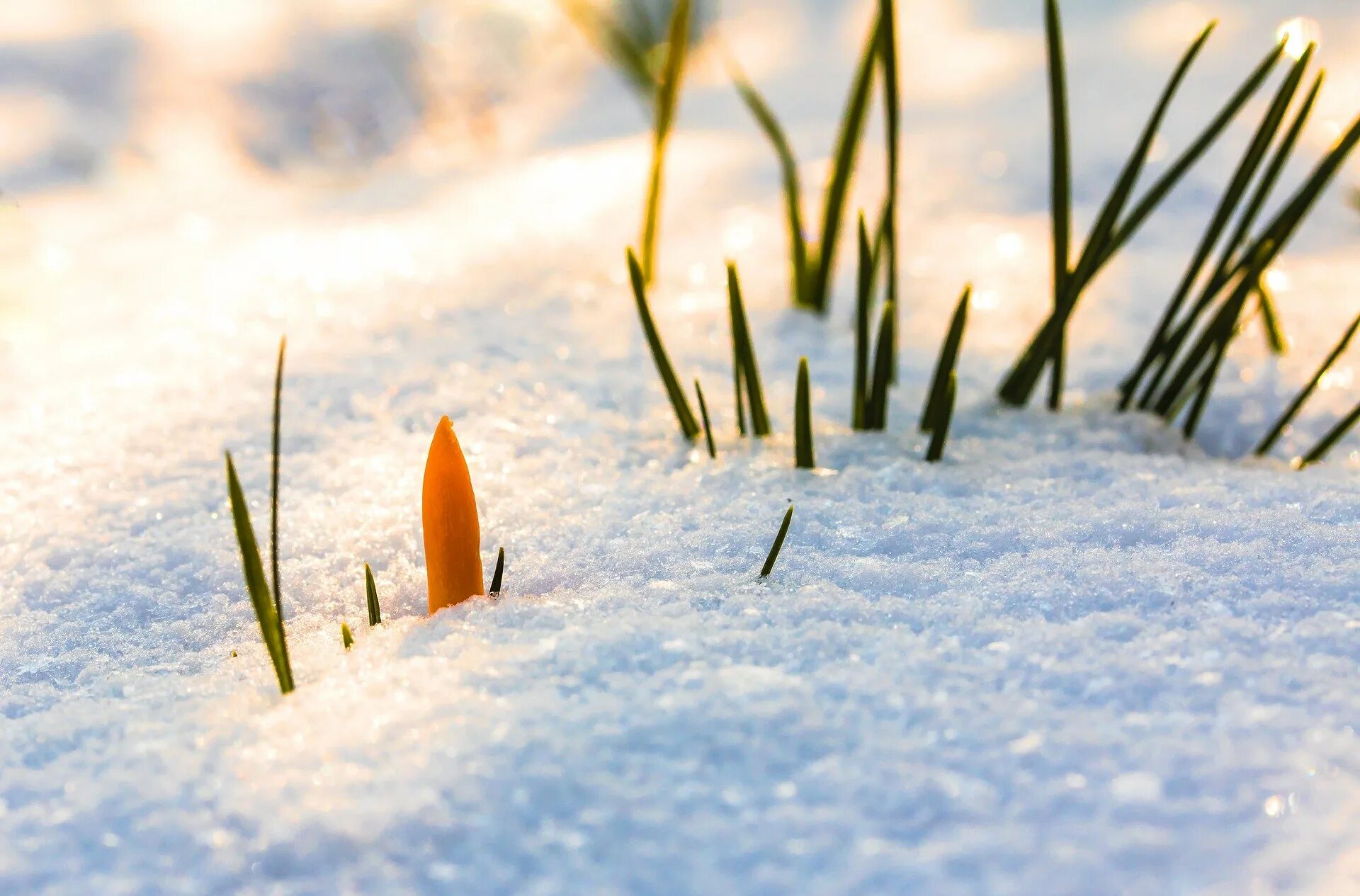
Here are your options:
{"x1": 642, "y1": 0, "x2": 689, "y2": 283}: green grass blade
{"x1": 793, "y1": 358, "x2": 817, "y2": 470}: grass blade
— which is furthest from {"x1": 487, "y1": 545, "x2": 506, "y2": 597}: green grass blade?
{"x1": 642, "y1": 0, "x2": 689, "y2": 283}: green grass blade

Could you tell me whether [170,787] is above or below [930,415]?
below

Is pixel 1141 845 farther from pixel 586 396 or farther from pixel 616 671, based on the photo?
pixel 586 396

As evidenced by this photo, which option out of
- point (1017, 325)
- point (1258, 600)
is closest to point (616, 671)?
point (1258, 600)

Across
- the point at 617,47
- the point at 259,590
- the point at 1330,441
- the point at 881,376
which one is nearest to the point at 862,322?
the point at 881,376

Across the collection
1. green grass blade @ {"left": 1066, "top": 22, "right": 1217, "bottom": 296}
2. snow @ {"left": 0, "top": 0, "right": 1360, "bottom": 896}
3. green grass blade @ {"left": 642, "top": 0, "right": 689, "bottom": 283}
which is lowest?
snow @ {"left": 0, "top": 0, "right": 1360, "bottom": 896}

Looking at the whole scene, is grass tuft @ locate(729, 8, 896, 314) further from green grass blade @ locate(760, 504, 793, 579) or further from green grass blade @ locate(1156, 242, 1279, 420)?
green grass blade @ locate(760, 504, 793, 579)
